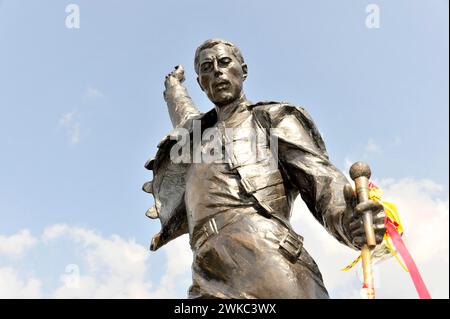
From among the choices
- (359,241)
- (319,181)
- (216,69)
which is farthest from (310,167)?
(216,69)

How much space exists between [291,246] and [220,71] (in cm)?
159

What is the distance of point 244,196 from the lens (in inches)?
205

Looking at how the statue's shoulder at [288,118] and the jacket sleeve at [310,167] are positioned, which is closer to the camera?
the jacket sleeve at [310,167]

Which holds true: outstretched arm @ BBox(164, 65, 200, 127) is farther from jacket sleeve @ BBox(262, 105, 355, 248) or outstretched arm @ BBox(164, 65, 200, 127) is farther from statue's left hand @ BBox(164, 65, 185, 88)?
jacket sleeve @ BBox(262, 105, 355, 248)

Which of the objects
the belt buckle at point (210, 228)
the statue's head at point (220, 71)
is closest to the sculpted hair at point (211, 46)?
the statue's head at point (220, 71)

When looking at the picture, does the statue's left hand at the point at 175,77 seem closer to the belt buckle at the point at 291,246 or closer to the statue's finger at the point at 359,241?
the belt buckle at the point at 291,246

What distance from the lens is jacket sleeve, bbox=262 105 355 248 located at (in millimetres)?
4879

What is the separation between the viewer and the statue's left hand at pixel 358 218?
4.25 metres

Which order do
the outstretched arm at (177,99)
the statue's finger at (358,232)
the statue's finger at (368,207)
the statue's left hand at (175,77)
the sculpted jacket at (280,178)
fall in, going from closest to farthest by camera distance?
1. the statue's finger at (368,207)
2. the statue's finger at (358,232)
3. the sculpted jacket at (280,178)
4. the outstretched arm at (177,99)
5. the statue's left hand at (175,77)

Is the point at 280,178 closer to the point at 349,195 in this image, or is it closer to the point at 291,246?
the point at 291,246

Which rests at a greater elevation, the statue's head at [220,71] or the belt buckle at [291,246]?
the statue's head at [220,71]
